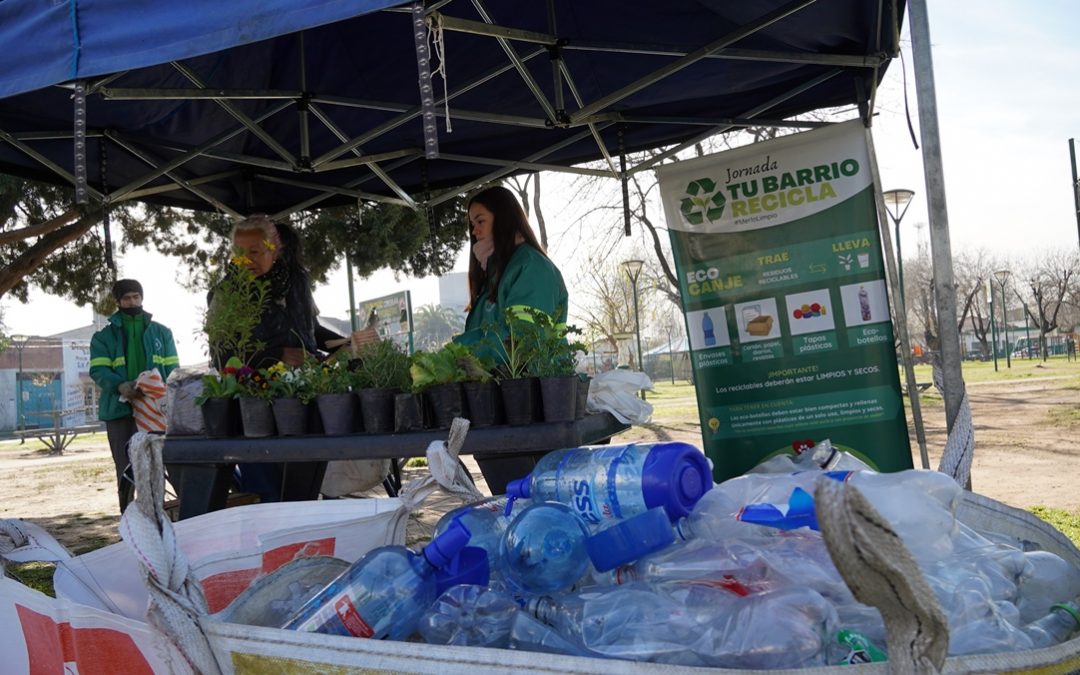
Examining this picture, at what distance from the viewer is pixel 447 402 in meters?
2.28

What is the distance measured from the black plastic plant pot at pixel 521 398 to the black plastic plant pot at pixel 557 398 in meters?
0.03

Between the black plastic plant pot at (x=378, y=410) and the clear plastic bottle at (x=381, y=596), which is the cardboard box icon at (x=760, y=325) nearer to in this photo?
the black plastic plant pot at (x=378, y=410)

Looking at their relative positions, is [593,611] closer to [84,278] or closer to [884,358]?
[884,358]

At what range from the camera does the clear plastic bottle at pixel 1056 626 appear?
0.90 m

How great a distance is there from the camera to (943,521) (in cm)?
104

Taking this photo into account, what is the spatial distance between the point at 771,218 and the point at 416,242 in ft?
15.9

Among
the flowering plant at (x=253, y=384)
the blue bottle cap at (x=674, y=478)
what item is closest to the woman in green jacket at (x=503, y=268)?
the flowering plant at (x=253, y=384)

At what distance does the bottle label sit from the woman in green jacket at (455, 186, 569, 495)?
1.72 meters

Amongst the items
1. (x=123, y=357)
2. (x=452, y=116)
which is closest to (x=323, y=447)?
(x=452, y=116)

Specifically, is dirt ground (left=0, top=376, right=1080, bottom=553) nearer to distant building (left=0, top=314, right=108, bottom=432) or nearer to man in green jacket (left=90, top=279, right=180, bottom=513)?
man in green jacket (left=90, top=279, right=180, bottom=513)

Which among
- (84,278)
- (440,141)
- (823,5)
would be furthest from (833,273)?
(84,278)

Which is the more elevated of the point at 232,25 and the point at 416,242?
the point at 416,242

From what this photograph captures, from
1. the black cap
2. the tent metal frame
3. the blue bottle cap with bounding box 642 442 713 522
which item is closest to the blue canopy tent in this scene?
the tent metal frame

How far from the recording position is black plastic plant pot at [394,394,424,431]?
2.33 metres
